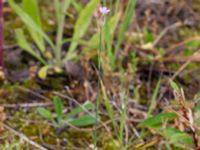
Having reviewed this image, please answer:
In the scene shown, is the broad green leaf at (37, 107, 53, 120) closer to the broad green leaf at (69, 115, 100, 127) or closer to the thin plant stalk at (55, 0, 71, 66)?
the broad green leaf at (69, 115, 100, 127)

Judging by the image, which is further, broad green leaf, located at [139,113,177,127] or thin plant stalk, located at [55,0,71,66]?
thin plant stalk, located at [55,0,71,66]

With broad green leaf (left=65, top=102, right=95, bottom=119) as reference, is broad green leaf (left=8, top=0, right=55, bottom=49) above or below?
above

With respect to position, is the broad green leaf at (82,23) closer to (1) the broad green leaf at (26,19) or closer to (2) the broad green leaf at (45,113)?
(1) the broad green leaf at (26,19)

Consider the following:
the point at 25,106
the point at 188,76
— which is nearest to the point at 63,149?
the point at 25,106

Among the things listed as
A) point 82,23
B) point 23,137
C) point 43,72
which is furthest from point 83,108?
point 82,23

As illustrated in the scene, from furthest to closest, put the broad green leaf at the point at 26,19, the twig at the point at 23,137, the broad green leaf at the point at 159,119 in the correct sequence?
1. the broad green leaf at the point at 26,19
2. the twig at the point at 23,137
3. the broad green leaf at the point at 159,119

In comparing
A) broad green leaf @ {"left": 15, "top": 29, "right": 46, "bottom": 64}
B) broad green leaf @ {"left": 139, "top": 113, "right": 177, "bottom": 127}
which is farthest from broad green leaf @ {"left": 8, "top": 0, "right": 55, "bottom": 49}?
broad green leaf @ {"left": 139, "top": 113, "right": 177, "bottom": 127}

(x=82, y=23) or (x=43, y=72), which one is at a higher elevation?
(x=82, y=23)

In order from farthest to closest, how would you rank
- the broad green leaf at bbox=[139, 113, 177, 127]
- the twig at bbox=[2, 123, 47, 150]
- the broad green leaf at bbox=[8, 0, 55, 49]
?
the broad green leaf at bbox=[8, 0, 55, 49]
the twig at bbox=[2, 123, 47, 150]
the broad green leaf at bbox=[139, 113, 177, 127]

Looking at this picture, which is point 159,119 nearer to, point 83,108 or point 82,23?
point 83,108

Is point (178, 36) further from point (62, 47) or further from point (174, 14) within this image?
point (62, 47)

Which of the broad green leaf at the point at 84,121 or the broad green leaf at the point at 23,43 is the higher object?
the broad green leaf at the point at 23,43

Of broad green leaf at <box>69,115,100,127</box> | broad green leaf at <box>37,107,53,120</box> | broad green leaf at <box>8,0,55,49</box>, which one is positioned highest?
broad green leaf at <box>8,0,55,49</box>

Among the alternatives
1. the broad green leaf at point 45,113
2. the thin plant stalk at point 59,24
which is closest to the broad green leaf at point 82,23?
the thin plant stalk at point 59,24
